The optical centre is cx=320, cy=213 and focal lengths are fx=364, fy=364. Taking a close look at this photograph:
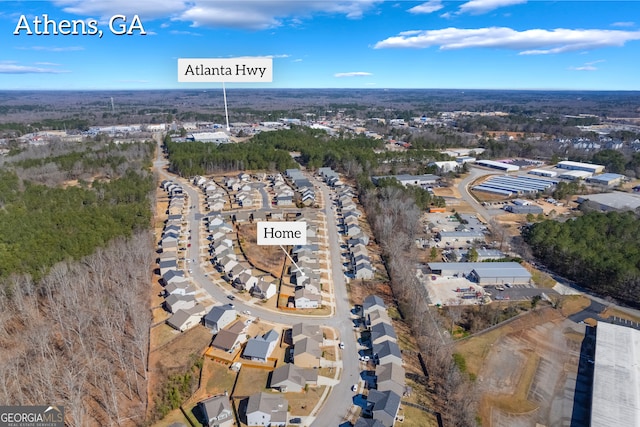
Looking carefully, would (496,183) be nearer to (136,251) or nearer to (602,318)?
(602,318)

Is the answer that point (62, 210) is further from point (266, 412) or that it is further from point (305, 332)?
point (266, 412)

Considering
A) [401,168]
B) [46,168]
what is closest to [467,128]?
[401,168]

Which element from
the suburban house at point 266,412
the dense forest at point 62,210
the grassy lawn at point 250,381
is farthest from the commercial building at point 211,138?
the suburban house at point 266,412

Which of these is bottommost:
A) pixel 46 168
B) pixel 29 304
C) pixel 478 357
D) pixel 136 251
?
pixel 478 357

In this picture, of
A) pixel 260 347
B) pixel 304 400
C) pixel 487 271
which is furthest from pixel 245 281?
pixel 487 271

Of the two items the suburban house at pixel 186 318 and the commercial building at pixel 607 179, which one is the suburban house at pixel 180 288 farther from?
the commercial building at pixel 607 179
